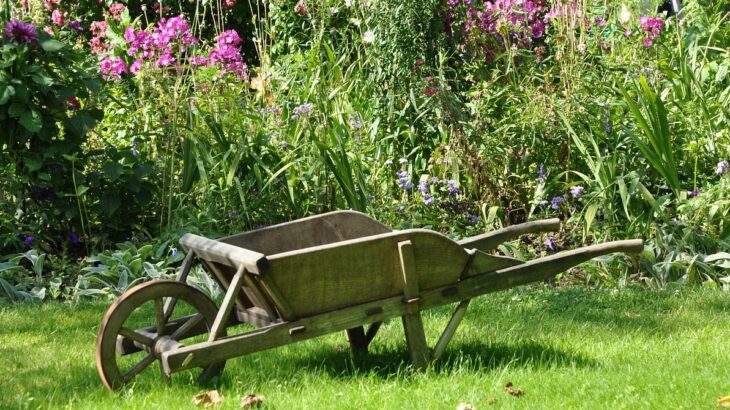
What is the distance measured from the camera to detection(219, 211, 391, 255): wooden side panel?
13.7ft

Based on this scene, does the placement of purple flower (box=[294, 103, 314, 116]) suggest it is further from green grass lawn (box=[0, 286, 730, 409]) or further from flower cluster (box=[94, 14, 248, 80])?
green grass lawn (box=[0, 286, 730, 409])

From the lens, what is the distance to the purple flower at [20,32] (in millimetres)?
5992

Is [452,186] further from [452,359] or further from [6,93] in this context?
[6,93]

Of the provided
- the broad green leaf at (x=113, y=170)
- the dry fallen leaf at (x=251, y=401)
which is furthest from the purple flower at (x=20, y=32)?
the dry fallen leaf at (x=251, y=401)

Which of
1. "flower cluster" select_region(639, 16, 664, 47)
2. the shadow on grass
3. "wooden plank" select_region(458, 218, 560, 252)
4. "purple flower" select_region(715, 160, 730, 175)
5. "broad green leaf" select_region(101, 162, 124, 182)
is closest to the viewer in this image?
the shadow on grass

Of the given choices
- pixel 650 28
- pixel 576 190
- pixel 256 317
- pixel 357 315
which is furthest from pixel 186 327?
pixel 650 28

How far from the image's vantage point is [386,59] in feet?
21.9

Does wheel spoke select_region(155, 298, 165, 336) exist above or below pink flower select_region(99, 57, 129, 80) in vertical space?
below

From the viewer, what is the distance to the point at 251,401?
3502 mm

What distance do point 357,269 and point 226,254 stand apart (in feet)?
1.56

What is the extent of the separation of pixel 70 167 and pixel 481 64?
2815 millimetres

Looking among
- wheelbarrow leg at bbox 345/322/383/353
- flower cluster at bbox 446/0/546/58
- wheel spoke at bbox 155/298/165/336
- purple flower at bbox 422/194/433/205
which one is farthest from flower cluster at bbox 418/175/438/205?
wheel spoke at bbox 155/298/165/336

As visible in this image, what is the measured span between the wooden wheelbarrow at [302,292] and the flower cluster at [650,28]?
11.6 feet

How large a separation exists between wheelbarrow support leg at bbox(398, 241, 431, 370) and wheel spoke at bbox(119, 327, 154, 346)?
0.95 m
